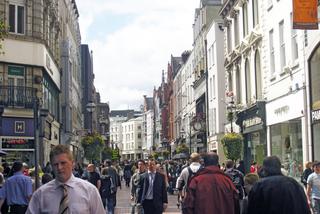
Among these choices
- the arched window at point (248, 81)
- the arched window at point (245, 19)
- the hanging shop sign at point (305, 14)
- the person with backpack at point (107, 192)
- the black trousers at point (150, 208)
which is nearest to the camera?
the black trousers at point (150, 208)

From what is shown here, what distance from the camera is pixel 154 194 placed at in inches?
536

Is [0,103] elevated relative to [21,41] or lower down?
lower down

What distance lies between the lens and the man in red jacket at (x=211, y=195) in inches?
336

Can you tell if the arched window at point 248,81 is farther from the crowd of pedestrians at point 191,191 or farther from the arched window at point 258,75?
the crowd of pedestrians at point 191,191

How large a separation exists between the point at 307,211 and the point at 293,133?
20.9 metres

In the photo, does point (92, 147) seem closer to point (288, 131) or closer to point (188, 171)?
point (288, 131)

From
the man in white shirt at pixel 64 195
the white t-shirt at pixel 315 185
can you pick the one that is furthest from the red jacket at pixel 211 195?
the white t-shirt at pixel 315 185

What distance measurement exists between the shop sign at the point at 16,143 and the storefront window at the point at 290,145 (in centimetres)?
1311

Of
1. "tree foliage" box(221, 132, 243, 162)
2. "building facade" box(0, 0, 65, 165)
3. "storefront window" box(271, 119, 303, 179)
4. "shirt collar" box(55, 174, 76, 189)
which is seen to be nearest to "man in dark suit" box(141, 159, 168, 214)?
"shirt collar" box(55, 174, 76, 189)

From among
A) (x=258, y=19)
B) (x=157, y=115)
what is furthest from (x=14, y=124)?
(x=157, y=115)

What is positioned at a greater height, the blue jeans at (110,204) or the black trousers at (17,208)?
the black trousers at (17,208)

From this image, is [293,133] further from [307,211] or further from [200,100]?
[200,100]

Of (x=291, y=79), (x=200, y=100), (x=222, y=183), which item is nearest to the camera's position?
(x=222, y=183)

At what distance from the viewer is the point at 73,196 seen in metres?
5.33
